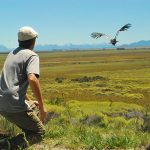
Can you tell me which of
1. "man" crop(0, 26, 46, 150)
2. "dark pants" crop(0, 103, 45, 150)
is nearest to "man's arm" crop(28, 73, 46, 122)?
"man" crop(0, 26, 46, 150)

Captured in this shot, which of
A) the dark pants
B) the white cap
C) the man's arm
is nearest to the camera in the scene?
the man's arm

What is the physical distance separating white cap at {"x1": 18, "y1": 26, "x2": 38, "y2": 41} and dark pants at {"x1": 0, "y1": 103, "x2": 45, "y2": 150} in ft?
3.63

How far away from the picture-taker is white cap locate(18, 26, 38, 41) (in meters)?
6.53

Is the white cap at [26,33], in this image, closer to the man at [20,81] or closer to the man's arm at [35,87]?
the man at [20,81]

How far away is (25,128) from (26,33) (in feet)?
5.11

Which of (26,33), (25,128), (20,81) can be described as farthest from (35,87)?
(25,128)

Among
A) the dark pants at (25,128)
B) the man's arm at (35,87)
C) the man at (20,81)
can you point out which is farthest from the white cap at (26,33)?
the dark pants at (25,128)

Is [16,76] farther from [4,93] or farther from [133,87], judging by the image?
[133,87]

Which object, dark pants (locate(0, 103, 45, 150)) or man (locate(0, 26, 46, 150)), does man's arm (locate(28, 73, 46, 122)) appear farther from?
dark pants (locate(0, 103, 45, 150))

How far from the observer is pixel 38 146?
23.4ft

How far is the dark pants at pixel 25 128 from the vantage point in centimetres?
668

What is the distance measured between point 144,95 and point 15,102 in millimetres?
43015

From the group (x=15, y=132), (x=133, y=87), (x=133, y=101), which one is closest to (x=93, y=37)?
(x=15, y=132)

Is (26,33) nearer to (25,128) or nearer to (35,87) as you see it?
(35,87)
